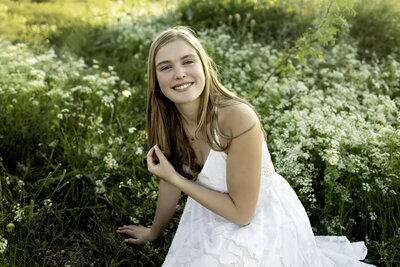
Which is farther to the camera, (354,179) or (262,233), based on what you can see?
(354,179)

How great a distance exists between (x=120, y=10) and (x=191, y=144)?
520 centimetres

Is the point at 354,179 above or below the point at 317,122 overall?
below

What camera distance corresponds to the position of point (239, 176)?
1.88m

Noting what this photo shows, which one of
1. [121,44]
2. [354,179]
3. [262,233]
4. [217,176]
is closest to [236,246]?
[262,233]

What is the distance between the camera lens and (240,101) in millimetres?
1976

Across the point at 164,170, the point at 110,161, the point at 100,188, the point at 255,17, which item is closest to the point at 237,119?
the point at 164,170

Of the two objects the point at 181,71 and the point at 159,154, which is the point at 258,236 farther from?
the point at 181,71

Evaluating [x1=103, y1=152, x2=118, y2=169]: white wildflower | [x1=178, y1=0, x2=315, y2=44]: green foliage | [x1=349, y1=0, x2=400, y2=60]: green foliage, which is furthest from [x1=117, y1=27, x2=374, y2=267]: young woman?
[x1=349, y1=0, x2=400, y2=60]: green foliage

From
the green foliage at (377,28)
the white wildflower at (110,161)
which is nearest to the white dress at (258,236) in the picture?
the white wildflower at (110,161)

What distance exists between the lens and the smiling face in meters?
1.94

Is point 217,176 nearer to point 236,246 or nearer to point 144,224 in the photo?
point 236,246

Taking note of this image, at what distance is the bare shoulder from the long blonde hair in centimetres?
3

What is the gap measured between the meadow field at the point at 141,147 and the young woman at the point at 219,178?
0.34 metres

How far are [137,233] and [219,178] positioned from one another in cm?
84
